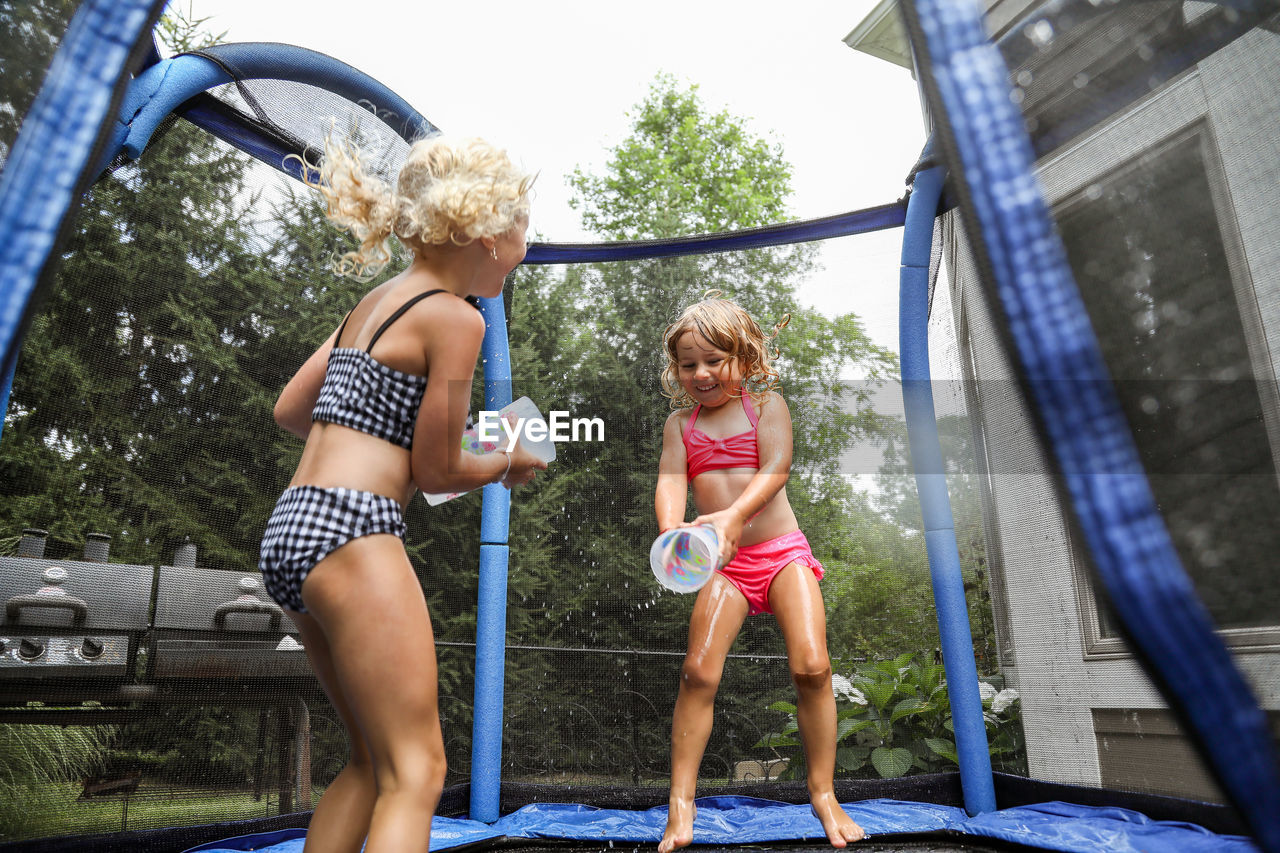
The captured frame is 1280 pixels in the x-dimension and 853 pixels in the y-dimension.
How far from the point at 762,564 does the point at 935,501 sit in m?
0.73

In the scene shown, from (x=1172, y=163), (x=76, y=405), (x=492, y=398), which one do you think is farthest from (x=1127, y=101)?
(x=76, y=405)

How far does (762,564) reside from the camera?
215 centimetres

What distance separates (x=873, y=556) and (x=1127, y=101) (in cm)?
164

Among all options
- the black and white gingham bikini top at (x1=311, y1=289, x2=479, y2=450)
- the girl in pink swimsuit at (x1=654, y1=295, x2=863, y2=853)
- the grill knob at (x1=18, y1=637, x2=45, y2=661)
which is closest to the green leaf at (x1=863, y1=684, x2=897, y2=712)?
the girl in pink swimsuit at (x1=654, y1=295, x2=863, y2=853)

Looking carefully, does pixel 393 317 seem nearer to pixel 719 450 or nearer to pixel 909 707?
pixel 719 450

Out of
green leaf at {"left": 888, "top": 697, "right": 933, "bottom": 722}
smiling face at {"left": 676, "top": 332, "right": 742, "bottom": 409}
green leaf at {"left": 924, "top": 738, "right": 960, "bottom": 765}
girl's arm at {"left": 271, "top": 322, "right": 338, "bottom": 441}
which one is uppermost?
smiling face at {"left": 676, "top": 332, "right": 742, "bottom": 409}

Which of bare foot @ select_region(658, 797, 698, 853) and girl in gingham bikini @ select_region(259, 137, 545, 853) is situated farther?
bare foot @ select_region(658, 797, 698, 853)

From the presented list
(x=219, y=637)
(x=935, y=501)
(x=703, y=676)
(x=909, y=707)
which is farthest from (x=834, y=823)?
(x=219, y=637)

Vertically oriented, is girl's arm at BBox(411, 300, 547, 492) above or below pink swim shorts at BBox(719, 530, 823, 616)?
above

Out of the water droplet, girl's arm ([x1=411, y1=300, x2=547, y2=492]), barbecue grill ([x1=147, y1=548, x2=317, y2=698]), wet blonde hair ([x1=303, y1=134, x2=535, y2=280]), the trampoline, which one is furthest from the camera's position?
barbecue grill ([x1=147, y1=548, x2=317, y2=698])

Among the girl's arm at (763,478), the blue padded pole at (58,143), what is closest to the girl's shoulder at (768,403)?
the girl's arm at (763,478)

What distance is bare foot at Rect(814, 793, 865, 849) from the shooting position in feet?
6.43

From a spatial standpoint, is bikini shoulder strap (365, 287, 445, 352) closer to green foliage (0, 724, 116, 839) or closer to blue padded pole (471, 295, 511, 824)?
green foliage (0, 724, 116, 839)

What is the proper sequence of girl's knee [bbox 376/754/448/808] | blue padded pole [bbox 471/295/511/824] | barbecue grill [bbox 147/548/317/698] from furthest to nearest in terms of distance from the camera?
1. blue padded pole [bbox 471/295/511/824]
2. barbecue grill [bbox 147/548/317/698]
3. girl's knee [bbox 376/754/448/808]
